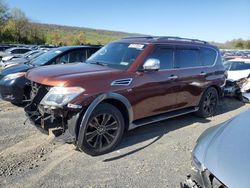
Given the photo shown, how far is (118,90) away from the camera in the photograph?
5.05 meters

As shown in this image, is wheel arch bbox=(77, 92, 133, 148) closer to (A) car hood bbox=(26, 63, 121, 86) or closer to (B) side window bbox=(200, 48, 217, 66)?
(A) car hood bbox=(26, 63, 121, 86)

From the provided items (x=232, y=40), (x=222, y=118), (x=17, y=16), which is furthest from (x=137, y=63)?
(x=232, y=40)

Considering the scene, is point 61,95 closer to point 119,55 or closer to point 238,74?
point 119,55

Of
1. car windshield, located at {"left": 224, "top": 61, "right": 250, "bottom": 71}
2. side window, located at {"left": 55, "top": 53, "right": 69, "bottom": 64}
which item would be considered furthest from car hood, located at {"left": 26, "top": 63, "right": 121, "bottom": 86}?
car windshield, located at {"left": 224, "top": 61, "right": 250, "bottom": 71}

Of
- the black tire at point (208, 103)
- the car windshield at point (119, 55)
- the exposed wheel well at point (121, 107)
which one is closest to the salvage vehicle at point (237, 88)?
the black tire at point (208, 103)

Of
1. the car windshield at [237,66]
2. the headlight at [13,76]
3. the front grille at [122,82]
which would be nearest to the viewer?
the front grille at [122,82]

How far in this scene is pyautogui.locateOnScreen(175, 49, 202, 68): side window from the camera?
6391 millimetres

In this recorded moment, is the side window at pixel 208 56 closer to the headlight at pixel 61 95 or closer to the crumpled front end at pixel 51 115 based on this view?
the headlight at pixel 61 95

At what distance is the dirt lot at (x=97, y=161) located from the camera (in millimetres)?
4074

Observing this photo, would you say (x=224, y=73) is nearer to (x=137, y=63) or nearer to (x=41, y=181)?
(x=137, y=63)

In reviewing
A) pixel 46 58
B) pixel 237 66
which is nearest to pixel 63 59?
pixel 46 58

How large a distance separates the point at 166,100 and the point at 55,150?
7.74 feet

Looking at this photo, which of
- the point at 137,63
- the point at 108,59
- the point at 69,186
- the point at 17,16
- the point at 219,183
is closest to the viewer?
the point at 219,183

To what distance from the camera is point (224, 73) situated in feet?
26.0
